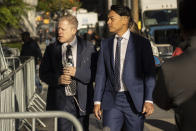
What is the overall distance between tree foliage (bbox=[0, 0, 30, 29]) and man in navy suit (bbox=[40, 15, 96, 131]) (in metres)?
22.8

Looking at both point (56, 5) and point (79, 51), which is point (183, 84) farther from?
point (56, 5)

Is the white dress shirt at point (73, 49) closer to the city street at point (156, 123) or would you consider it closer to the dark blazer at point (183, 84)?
the dark blazer at point (183, 84)

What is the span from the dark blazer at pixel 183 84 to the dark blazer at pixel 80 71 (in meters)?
2.73

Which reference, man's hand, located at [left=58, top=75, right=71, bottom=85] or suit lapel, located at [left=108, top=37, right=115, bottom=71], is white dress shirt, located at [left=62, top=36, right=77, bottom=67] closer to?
man's hand, located at [left=58, top=75, right=71, bottom=85]

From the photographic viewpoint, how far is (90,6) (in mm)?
161375

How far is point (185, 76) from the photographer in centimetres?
258

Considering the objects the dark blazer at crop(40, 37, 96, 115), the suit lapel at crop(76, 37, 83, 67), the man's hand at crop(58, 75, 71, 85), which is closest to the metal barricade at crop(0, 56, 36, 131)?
the dark blazer at crop(40, 37, 96, 115)

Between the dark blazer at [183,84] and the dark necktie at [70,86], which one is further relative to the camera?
the dark necktie at [70,86]

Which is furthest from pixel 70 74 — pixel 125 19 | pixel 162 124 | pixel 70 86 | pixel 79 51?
pixel 162 124

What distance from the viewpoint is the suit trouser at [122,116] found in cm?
487

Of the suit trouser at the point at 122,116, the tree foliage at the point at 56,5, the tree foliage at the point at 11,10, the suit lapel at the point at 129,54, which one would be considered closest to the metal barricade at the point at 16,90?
the suit trouser at the point at 122,116

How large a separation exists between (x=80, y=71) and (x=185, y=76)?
2.79 m

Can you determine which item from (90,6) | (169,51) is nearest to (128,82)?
(169,51)

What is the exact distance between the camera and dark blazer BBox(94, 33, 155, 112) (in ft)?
15.9
